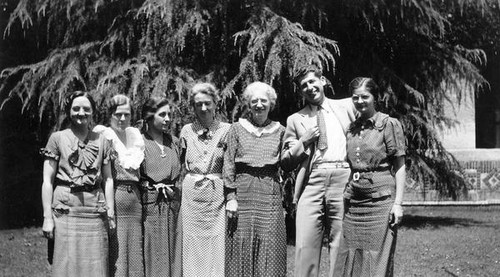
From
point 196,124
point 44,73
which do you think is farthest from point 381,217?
point 44,73

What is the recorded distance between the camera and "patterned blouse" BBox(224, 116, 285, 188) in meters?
4.65

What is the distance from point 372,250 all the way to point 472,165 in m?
10.7

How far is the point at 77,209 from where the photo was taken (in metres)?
4.39

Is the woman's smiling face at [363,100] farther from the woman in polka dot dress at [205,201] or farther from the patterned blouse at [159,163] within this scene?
the patterned blouse at [159,163]

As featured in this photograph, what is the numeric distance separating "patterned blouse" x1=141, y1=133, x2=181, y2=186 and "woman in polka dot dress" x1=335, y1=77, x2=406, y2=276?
133cm

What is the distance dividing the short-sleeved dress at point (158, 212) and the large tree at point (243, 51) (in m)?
3.02

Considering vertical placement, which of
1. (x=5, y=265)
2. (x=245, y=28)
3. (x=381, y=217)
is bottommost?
(x=5, y=265)

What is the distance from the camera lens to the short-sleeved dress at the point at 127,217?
15.3 feet

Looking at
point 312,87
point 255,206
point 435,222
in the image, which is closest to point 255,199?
point 255,206

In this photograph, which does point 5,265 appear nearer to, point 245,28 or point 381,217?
point 245,28

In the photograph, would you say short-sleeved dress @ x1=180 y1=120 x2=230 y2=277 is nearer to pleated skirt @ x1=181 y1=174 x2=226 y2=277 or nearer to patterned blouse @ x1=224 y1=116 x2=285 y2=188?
pleated skirt @ x1=181 y1=174 x2=226 y2=277

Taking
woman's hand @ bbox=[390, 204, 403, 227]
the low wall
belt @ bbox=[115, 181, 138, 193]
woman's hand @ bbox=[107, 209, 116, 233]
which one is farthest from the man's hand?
the low wall

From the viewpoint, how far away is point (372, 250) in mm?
4395

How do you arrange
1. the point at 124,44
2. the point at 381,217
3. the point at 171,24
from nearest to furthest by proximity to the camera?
the point at 381,217, the point at 171,24, the point at 124,44
